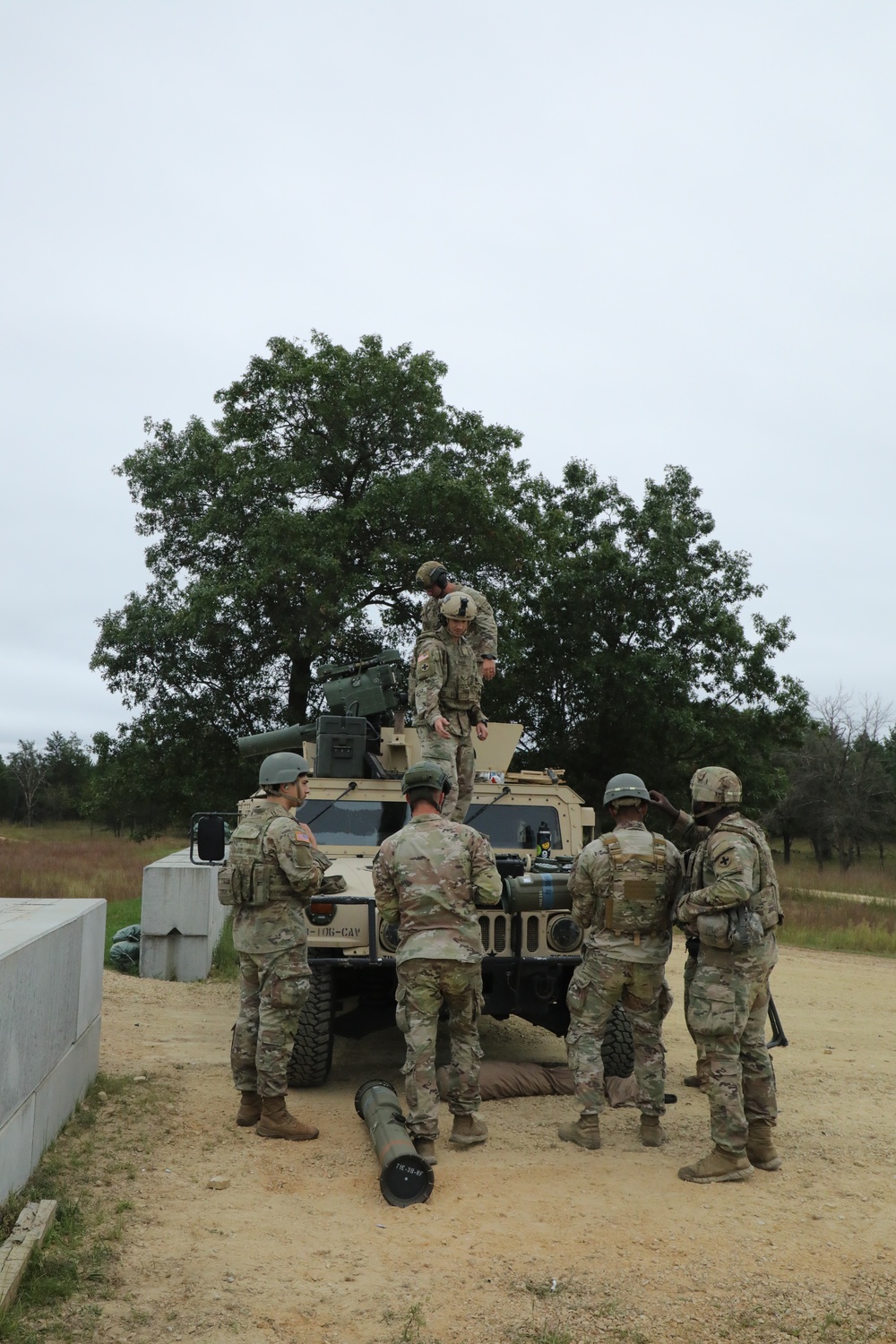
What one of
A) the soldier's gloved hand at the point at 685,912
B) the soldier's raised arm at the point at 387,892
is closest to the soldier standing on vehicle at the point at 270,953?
the soldier's raised arm at the point at 387,892

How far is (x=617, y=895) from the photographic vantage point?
520 cm

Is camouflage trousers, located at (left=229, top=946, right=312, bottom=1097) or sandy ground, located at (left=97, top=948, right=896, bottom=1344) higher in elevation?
camouflage trousers, located at (left=229, top=946, right=312, bottom=1097)

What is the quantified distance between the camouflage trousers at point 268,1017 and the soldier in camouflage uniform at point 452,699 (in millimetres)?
1712

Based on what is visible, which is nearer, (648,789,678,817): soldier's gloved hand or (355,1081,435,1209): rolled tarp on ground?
(355,1081,435,1209): rolled tarp on ground

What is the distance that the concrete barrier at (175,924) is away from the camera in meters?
9.79

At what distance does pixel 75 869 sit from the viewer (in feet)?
58.9

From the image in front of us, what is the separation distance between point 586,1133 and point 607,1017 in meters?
0.50

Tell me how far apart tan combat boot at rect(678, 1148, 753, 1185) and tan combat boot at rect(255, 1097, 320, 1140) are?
161 centimetres

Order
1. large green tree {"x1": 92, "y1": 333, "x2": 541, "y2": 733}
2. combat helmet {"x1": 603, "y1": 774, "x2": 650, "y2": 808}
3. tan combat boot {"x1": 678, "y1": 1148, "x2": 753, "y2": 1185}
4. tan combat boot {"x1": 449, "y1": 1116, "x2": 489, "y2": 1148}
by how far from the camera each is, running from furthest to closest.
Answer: large green tree {"x1": 92, "y1": 333, "x2": 541, "y2": 733} → combat helmet {"x1": 603, "y1": 774, "x2": 650, "y2": 808} → tan combat boot {"x1": 449, "y1": 1116, "x2": 489, "y2": 1148} → tan combat boot {"x1": 678, "y1": 1148, "x2": 753, "y2": 1185}

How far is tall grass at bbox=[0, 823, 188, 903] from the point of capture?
1477 cm

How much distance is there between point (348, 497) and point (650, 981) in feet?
47.1

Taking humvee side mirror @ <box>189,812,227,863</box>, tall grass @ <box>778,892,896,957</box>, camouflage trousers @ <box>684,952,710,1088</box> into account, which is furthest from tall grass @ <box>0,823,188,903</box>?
tall grass @ <box>778,892,896,957</box>

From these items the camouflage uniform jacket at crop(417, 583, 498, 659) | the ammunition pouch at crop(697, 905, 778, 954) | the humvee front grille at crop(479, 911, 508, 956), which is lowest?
the humvee front grille at crop(479, 911, 508, 956)

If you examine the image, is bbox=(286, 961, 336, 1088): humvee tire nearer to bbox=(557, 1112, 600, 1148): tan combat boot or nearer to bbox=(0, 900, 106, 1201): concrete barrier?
bbox=(0, 900, 106, 1201): concrete barrier
